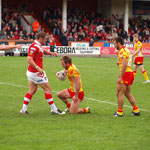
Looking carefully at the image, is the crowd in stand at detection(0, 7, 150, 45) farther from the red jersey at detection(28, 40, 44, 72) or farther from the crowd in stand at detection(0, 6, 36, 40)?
the red jersey at detection(28, 40, 44, 72)

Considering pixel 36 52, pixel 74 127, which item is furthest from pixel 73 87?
pixel 74 127

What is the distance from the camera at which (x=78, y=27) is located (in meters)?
43.2

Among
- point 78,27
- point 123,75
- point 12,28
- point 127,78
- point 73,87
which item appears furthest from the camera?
point 78,27

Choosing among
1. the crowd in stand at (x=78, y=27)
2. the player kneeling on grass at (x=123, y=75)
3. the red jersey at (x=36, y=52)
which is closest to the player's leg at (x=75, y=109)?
the player kneeling on grass at (x=123, y=75)

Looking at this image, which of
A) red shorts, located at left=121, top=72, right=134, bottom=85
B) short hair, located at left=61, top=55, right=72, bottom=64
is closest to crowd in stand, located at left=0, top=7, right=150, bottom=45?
short hair, located at left=61, top=55, right=72, bottom=64

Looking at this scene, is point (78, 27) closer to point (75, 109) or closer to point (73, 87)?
point (73, 87)

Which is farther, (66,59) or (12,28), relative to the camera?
(12,28)

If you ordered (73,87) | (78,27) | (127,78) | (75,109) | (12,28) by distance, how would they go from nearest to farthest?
(127,78) < (75,109) < (73,87) < (12,28) < (78,27)

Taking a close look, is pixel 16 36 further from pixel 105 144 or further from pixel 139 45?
pixel 105 144

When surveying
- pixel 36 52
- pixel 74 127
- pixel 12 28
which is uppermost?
pixel 12 28

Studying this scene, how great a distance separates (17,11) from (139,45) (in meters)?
28.4

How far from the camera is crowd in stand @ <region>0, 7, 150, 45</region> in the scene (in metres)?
37.4

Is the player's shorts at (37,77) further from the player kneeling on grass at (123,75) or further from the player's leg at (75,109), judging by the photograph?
the player kneeling on grass at (123,75)

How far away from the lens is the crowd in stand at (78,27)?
3738 cm
